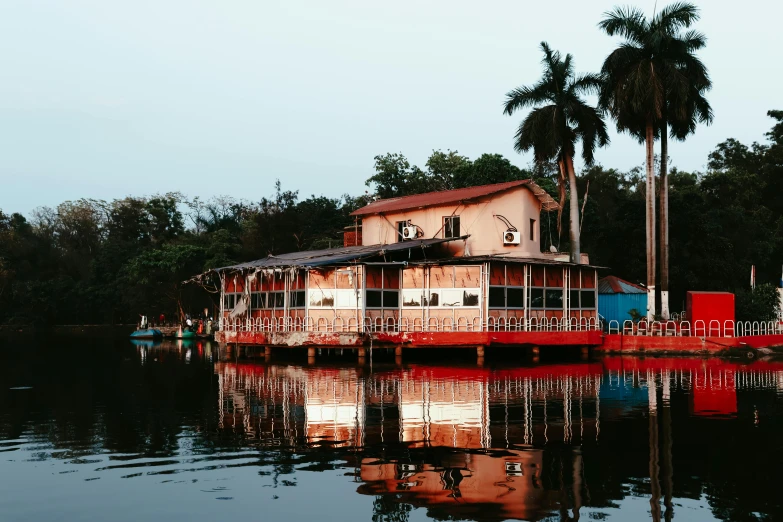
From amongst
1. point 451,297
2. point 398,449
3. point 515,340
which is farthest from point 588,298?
point 398,449

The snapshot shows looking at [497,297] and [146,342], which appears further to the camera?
[146,342]

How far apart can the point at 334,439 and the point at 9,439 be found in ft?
22.7

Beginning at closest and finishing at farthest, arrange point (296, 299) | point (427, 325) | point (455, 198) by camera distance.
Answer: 1. point (427, 325)
2. point (296, 299)
3. point (455, 198)

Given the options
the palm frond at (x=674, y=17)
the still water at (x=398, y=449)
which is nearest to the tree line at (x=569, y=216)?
the palm frond at (x=674, y=17)

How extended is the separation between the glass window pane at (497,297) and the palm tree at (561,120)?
8.23 metres

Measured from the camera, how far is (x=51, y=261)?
297 feet

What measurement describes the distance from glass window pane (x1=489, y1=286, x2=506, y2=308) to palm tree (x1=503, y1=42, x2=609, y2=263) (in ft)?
27.0

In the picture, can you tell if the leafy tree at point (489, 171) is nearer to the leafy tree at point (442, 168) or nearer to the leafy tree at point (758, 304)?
the leafy tree at point (442, 168)

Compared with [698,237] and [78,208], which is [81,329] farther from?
[698,237]

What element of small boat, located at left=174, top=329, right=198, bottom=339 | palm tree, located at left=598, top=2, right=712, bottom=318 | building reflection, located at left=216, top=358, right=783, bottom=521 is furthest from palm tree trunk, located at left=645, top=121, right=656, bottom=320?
small boat, located at left=174, top=329, right=198, bottom=339

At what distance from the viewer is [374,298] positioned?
35.7 metres

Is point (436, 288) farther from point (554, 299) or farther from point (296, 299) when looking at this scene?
point (296, 299)

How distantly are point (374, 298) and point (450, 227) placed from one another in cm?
690

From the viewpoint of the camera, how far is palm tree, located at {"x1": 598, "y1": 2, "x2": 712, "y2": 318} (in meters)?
38.2
